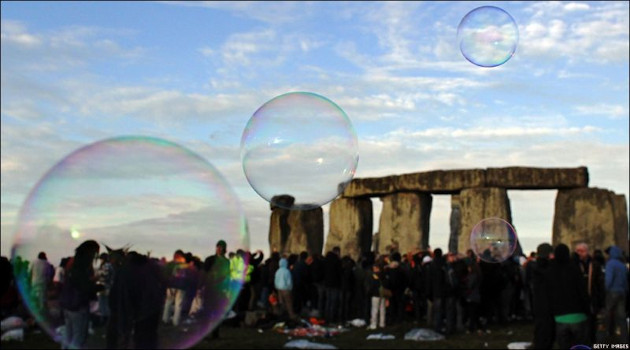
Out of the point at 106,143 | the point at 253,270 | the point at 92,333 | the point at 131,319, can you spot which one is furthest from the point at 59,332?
the point at 253,270

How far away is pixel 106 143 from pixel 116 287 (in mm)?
1311

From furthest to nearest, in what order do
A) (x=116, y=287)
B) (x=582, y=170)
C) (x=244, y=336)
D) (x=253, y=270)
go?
(x=582, y=170)
(x=253, y=270)
(x=244, y=336)
(x=116, y=287)

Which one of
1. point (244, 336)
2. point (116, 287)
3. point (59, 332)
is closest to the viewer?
point (116, 287)

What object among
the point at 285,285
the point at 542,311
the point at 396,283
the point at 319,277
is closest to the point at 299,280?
the point at 319,277

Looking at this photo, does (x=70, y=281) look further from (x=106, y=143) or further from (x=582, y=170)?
(x=582, y=170)

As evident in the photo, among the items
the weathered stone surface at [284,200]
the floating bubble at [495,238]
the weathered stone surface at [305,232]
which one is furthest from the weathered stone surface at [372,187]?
the weathered stone surface at [284,200]

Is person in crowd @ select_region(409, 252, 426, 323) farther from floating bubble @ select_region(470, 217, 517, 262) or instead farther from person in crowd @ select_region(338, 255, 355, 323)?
floating bubble @ select_region(470, 217, 517, 262)

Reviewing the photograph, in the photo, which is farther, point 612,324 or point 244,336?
point 244,336

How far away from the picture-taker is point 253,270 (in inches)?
711

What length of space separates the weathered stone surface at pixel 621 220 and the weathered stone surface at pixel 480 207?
3.35 metres

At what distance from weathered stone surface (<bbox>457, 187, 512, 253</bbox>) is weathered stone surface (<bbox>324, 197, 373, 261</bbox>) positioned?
387 cm

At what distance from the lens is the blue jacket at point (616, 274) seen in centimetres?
1298

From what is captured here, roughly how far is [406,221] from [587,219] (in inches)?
237

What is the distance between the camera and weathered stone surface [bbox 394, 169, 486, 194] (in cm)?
2775
